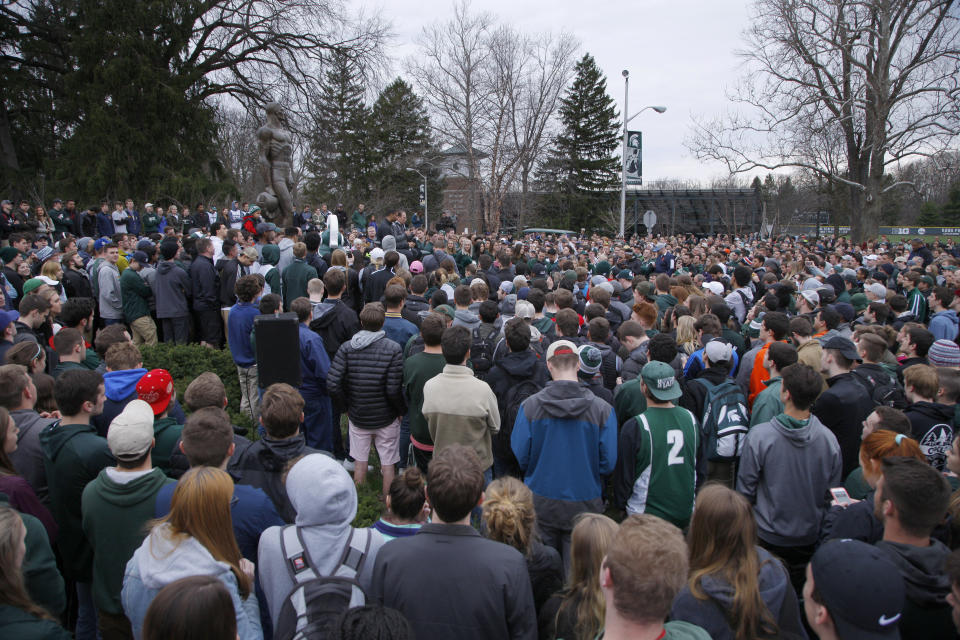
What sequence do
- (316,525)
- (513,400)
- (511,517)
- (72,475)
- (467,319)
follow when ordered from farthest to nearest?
(467,319) < (513,400) < (72,475) < (511,517) < (316,525)

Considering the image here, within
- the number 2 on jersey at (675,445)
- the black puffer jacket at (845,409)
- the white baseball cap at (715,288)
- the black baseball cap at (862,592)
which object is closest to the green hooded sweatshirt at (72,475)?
the number 2 on jersey at (675,445)

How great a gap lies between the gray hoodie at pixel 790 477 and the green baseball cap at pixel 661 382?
2.02 feet

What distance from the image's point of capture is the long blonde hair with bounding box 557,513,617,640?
8.01 feet

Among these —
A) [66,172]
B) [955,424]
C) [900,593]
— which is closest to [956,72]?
[955,424]

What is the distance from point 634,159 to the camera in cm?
2369

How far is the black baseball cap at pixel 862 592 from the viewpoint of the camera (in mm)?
2004

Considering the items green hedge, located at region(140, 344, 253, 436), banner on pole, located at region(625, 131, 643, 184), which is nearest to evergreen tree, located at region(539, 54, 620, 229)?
banner on pole, located at region(625, 131, 643, 184)

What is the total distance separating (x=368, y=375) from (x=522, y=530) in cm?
277

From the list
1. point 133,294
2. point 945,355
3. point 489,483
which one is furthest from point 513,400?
point 133,294

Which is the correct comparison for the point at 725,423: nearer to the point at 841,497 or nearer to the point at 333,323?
the point at 841,497

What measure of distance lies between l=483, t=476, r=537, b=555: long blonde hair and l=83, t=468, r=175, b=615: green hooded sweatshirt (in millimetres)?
1705

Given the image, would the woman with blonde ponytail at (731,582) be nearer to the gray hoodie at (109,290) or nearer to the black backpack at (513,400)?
the black backpack at (513,400)

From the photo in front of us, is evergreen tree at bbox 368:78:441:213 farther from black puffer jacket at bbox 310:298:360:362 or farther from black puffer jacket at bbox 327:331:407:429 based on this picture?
black puffer jacket at bbox 327:331:407:429

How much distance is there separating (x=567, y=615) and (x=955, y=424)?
371 centimetres
